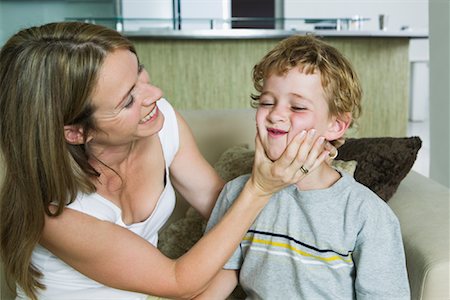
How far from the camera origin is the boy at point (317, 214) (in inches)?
50.8

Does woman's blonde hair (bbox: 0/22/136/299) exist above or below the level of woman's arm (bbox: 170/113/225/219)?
above

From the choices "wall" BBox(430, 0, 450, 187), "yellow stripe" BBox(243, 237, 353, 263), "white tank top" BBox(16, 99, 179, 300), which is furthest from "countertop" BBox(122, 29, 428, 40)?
"yellow stripe" BBox(243, 237, 353, 263)

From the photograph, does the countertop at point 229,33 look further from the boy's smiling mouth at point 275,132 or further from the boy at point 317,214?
the boy's smiling mouth at point 275,132

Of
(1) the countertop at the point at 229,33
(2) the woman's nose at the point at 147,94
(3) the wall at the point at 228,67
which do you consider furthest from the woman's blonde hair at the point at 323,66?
(3) the wall at the point at 228,67

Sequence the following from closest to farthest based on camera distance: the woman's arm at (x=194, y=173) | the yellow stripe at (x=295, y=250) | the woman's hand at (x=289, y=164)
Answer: the woman's hand at (x=289, y=164) → the yellow stripe at (x=295, y=250) → the woman's arm at (x=194, y=173)

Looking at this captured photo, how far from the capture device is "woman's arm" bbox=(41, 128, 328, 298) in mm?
Result: 1302

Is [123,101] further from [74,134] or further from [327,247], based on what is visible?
[327,247]

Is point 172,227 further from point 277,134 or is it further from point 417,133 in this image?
point 417,133

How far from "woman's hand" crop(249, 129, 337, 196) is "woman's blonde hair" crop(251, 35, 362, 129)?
12 centimetres

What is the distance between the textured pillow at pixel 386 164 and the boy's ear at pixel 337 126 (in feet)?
1.15

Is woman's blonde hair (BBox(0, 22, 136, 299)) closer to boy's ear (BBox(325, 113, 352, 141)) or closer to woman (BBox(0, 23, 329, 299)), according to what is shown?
woman (BBox(0, 23, 329, 299))

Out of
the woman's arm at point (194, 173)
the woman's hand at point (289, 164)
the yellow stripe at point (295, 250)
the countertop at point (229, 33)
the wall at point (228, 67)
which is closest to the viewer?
the woman's hand at point (289, 164)

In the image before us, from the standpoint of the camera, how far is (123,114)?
4.32 ft

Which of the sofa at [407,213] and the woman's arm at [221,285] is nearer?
the sofa at [407,213]
